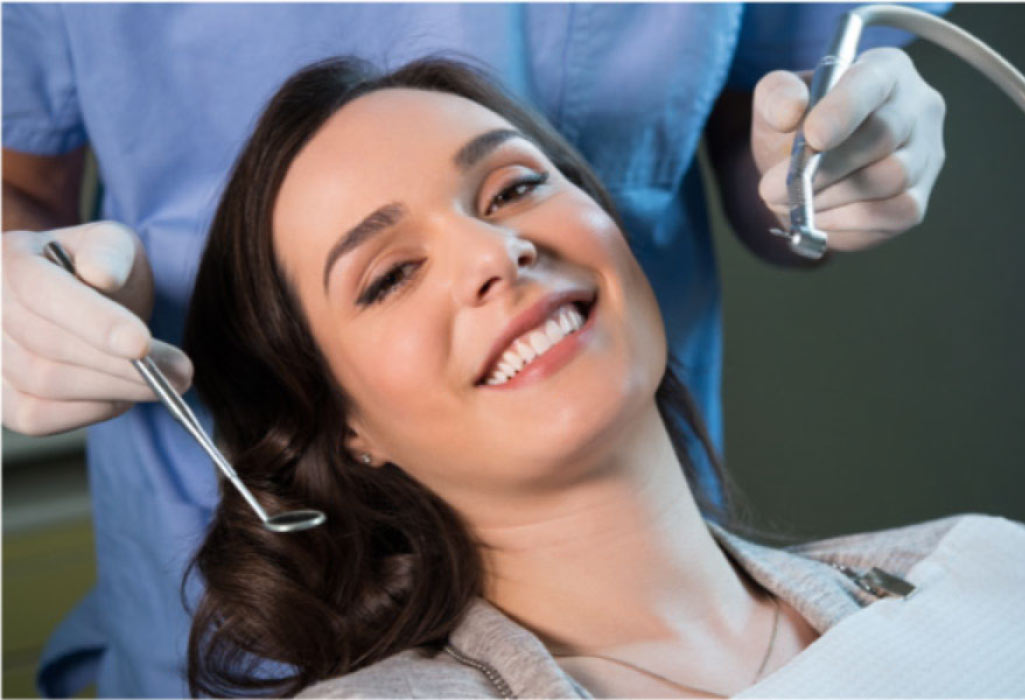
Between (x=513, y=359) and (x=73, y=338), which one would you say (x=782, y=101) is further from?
(x=73, y=338)

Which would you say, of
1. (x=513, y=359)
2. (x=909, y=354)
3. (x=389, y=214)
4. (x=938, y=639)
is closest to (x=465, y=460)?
(x=513, y=359)

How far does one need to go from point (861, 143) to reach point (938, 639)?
1.51 feet

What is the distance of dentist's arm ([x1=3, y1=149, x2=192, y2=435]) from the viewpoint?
3.24 feet

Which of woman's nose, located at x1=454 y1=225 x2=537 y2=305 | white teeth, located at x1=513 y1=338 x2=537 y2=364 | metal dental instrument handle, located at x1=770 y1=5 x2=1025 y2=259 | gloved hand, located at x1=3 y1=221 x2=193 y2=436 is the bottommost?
gloved hand, located at x1=3 y1=221 x2=193 y2=436

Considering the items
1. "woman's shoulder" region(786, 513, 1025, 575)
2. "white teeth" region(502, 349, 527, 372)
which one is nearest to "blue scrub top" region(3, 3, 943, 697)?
"woman's shoulder" region(786, 513, 1025, 575)

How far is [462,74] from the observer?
47.2 inches

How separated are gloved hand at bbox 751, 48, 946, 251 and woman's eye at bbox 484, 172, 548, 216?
0.21 metres

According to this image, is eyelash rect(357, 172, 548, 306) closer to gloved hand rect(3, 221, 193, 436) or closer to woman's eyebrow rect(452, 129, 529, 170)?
woman's eyebrow rect(452, 129, 529, 170)

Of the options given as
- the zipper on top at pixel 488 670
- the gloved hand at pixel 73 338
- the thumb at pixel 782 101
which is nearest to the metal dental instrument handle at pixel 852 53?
the thumb at pixel 782 101

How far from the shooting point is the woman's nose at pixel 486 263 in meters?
0.97

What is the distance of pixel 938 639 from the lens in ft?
3.51

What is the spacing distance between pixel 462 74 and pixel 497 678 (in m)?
0.60

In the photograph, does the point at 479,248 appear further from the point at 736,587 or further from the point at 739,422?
the point at 739,422

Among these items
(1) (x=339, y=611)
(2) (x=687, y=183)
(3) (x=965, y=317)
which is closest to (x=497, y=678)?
(1) (x=339, y=611)
